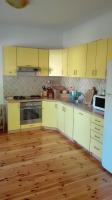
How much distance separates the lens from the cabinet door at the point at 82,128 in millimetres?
3544

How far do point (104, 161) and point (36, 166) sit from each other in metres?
1.15

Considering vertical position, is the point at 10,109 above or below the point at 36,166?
above

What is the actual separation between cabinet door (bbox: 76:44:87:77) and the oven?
4.62ft

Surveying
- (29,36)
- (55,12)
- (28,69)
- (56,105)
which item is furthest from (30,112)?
(55,12)

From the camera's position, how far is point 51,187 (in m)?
2.53

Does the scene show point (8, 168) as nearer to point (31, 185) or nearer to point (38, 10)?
point (31, 185)

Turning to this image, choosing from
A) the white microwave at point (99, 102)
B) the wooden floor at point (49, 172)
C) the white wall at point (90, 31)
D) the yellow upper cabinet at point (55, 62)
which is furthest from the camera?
the yellow upper cabinet at point (55, 62)

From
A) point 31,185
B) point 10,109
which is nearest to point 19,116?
point 10,109

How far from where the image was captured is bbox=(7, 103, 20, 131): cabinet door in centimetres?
452

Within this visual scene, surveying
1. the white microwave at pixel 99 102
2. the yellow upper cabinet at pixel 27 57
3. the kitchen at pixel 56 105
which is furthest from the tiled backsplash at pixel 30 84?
the white microwave at pixel 99 102

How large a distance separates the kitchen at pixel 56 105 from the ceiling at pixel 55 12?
0.26 metres

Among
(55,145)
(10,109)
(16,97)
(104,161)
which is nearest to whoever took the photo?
(104,161)

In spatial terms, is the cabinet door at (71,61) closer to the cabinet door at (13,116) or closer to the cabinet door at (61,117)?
the cabinet door at (61,117)

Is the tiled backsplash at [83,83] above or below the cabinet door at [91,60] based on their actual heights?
below
